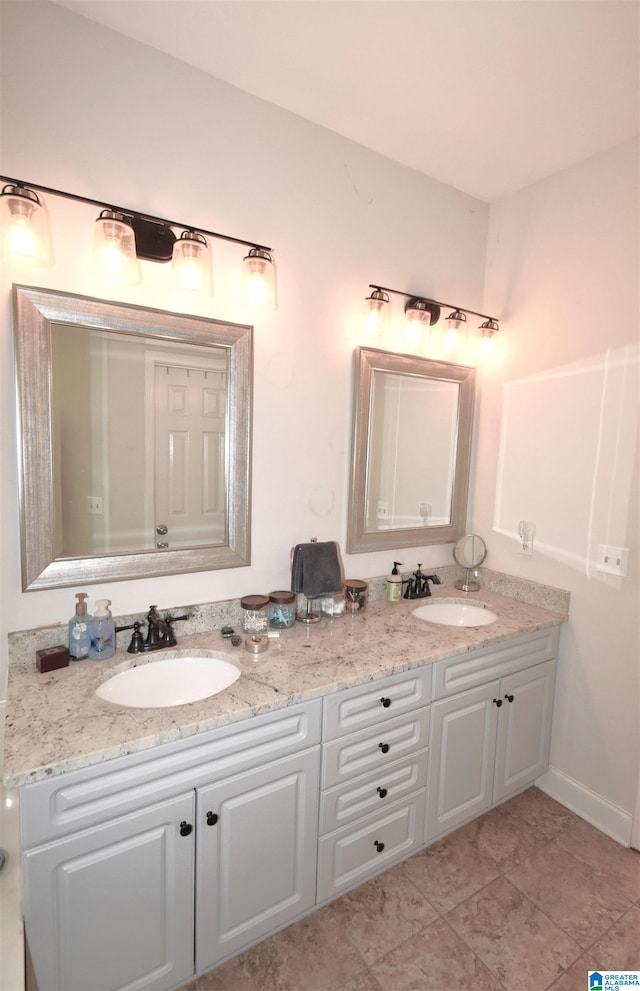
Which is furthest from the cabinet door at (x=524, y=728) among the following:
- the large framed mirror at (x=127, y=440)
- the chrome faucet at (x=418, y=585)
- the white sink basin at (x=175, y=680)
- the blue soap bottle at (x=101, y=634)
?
the blue soap bottle at (x=101, y=634)

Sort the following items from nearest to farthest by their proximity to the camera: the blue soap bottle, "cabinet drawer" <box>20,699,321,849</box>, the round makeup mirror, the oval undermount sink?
"cabinet drawer" <box>20,699,321,849</box>, the blue soap bottle, the oval undermount sink, the round makeup mirror

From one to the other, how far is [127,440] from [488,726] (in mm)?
1698

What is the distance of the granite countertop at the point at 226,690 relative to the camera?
1.04 meters

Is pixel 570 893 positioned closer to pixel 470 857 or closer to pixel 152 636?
pixel 470 857

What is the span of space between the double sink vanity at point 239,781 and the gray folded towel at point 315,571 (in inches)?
5.6

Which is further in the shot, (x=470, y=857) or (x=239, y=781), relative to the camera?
(x=470, y=857)

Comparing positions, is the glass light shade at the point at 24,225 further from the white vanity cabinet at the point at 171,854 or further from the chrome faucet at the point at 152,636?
the white vanity cabinet at the point at 171,854

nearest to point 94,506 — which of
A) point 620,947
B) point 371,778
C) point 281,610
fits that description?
point 281,610

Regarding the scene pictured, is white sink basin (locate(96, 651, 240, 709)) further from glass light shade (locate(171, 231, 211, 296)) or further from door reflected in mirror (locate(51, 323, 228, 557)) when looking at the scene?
glass light shade (locate(171, 231, 211, 296))

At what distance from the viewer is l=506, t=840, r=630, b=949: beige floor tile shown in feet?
5.06

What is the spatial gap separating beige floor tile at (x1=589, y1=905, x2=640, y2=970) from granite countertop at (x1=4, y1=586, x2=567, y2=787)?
933mm

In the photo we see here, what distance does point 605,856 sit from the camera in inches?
71.7

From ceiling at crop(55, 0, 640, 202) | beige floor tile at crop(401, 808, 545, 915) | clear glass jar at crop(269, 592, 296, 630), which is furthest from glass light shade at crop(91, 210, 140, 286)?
beige floor tile at crop(401, 808, 545, 915)

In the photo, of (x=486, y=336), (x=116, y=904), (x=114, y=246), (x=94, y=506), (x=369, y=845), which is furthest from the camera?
(x=486, y=336)
